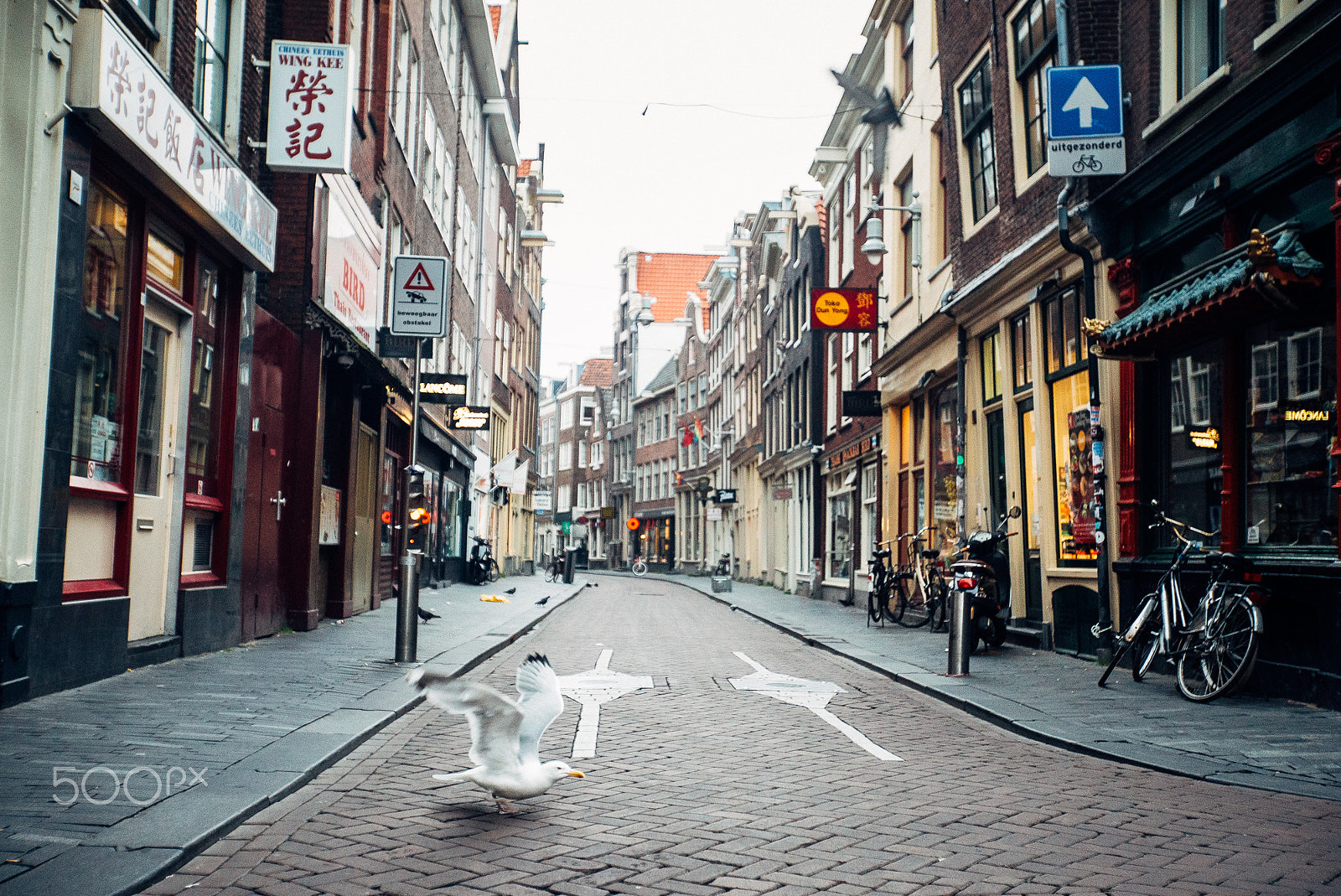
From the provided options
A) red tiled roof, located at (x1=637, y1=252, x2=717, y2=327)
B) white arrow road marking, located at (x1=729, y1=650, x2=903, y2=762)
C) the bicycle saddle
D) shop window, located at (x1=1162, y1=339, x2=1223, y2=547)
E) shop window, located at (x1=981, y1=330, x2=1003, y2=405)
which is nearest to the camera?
white arrow road marking, located at (x1=729, y1=650, x2=903, y2=762)

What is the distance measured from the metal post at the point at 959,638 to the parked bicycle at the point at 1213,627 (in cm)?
152

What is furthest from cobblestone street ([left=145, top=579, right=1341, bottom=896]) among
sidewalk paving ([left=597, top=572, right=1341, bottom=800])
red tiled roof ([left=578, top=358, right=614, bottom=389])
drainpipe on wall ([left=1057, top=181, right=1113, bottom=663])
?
red tiled roof ([left=578, top=358, right=614, bottom=389])

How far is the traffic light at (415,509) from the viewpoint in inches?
437

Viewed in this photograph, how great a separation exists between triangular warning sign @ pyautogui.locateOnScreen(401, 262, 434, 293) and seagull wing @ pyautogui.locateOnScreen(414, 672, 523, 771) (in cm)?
765

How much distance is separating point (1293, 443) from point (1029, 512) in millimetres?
5494

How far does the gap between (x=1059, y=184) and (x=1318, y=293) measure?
16.4 feet

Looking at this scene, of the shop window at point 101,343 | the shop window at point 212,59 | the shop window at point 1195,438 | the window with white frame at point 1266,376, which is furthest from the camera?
the shop window at point 212,59

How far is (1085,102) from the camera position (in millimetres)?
11336

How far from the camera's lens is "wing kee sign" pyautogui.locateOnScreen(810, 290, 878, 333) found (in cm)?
2133

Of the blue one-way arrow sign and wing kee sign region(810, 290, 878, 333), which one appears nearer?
the blue one-way arrow sign

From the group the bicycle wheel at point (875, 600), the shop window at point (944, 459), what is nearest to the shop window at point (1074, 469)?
the shop window at point (944, 459)

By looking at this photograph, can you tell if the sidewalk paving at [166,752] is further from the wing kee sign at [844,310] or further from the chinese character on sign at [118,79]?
the wing kee sign at [844,310]

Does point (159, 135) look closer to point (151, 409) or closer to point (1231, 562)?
point (151, 409)

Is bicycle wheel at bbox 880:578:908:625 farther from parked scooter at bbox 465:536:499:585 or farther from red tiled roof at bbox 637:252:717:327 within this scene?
red tiled roof at bbox 637:252:717:327
